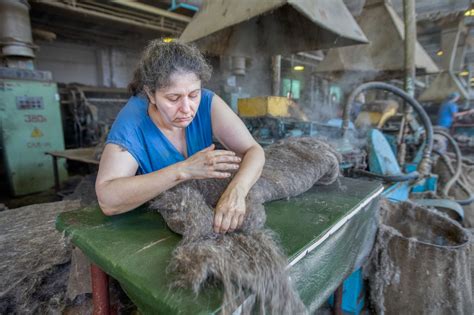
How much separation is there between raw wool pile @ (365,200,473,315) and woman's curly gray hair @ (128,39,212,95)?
1.57 meters

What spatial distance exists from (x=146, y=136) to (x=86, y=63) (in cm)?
1028

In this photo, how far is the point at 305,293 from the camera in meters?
1.07

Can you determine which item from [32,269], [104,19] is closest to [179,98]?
[32,269]

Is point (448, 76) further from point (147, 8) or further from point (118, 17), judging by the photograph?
point (118, 17)

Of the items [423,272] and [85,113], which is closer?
[423,272]

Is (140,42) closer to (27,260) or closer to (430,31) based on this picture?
(27,260)

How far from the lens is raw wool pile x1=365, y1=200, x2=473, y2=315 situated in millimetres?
1513

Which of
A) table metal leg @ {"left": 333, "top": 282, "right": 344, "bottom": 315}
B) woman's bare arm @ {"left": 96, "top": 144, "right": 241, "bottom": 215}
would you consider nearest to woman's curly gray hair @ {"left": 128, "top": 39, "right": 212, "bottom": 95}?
woman's bare arm @ {"left": 96, "top": 144, "right": 241, "bottom": 215}

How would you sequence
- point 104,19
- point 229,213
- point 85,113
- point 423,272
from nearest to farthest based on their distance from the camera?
point 229,213, point 423,272, point 85,113, point 104,19

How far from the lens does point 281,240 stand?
1.01 metres

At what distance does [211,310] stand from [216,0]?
2877 millimetres

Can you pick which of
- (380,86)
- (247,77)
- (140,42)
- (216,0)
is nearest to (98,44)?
(140,42)

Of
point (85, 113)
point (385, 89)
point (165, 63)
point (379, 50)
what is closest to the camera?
point (165, 63)

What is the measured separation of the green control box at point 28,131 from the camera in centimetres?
439
